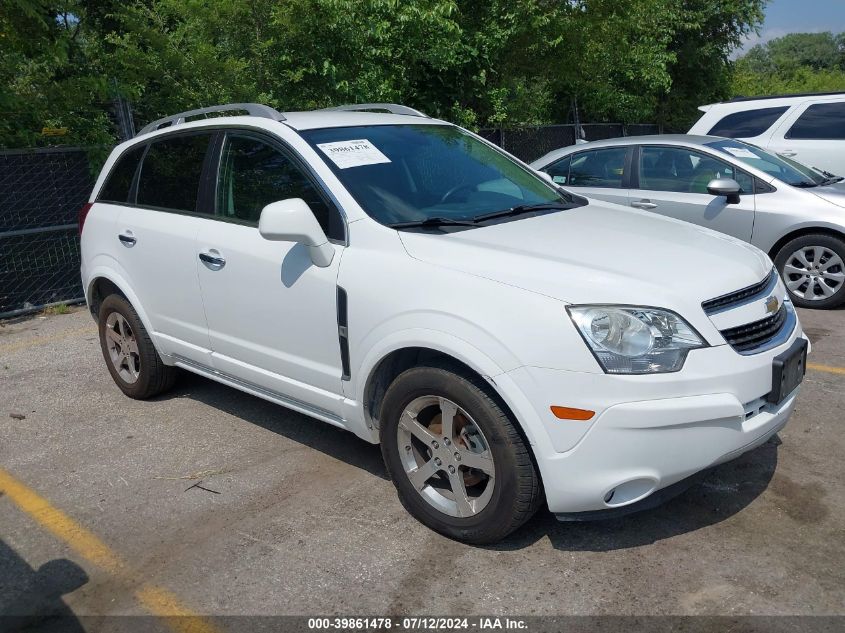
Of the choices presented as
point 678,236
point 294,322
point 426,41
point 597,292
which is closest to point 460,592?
point 597,292

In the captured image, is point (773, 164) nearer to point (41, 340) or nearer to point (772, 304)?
point (772, 304)

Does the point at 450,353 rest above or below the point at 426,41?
below

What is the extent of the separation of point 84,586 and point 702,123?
8.78m

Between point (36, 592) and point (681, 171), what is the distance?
6.33m

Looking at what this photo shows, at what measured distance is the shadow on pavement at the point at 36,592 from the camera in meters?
3.05

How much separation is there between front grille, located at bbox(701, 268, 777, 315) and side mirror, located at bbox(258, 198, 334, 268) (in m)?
1.70

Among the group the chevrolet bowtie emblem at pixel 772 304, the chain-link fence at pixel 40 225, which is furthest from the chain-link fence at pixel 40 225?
the chevrolet bowtie emblem at pixel 772 304

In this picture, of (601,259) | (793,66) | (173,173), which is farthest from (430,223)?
(793,66)

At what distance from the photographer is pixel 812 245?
6965 millimetres

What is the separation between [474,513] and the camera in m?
3.32

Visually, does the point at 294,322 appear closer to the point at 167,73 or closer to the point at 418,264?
the point at 418,264

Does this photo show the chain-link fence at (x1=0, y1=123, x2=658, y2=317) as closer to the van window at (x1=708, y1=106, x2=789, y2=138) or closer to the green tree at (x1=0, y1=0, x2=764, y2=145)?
the green tree at (x1=0, y1=0, x2=764, y2=145)

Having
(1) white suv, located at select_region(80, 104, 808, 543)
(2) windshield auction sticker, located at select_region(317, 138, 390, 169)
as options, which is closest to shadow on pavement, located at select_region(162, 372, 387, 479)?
(1) white suv, located at select_region(80, 104, 808, 543)

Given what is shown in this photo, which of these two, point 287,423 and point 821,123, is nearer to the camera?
point 287,423
